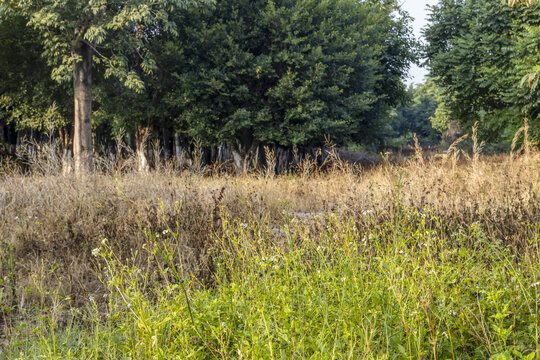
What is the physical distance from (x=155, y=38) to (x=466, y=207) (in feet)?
46.1

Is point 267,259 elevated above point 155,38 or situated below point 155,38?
below

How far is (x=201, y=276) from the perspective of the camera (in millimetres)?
4586

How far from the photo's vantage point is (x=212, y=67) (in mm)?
16375

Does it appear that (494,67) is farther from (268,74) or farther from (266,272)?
(266,272)

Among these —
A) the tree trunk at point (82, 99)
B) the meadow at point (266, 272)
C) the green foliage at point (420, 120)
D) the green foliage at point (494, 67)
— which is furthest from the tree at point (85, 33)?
the green foliage at point (420, 120)

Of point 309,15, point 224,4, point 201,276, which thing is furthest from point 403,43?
point 201,276

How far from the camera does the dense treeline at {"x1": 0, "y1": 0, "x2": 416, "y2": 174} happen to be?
1480 cm

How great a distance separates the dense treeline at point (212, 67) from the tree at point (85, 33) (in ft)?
0.17

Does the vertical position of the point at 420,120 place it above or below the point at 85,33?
above

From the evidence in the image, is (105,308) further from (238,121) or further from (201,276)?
(238,121)

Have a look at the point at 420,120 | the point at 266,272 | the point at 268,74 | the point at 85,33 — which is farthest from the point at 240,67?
the point at 420,120

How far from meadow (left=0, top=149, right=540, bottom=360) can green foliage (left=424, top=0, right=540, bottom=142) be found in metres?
7.32

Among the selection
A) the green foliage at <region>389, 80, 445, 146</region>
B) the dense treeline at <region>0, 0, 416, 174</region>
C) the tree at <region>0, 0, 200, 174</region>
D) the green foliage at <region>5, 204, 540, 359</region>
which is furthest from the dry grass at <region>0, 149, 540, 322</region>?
the green foliage at <region>389, 80, 445, 146</region>

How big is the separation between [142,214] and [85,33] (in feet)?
36.2
